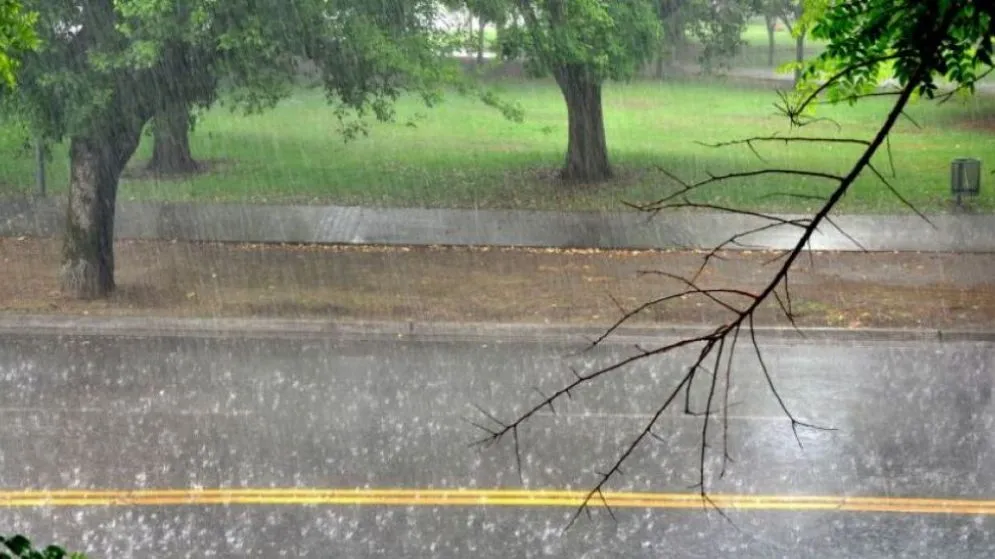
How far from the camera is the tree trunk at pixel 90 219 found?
13.1 m

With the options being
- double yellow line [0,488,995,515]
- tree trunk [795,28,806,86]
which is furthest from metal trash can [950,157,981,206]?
double yellow line [0,488,995,515]

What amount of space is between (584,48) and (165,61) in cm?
594

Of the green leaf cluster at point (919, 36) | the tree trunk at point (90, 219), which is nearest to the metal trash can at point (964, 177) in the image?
the tree trunk at point (90, 219)

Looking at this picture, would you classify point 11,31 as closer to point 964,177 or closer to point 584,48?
point 584,48

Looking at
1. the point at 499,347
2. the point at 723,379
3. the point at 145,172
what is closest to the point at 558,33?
the point at 499,347

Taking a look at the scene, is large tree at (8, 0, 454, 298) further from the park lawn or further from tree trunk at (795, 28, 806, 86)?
tree trunk at (795, 28, 806, 86)

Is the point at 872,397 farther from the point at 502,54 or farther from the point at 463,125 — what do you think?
the point at 463,125

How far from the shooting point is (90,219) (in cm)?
1323

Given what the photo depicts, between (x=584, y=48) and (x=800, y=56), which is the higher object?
(x=584, y=48)

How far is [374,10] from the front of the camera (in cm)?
1247

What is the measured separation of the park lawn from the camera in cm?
2091

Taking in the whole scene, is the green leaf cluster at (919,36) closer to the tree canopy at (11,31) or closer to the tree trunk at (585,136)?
the tree canopy at (11,31)

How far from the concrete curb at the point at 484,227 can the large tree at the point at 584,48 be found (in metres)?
2.32

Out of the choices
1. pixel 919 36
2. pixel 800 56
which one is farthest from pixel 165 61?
pixel 800 56
